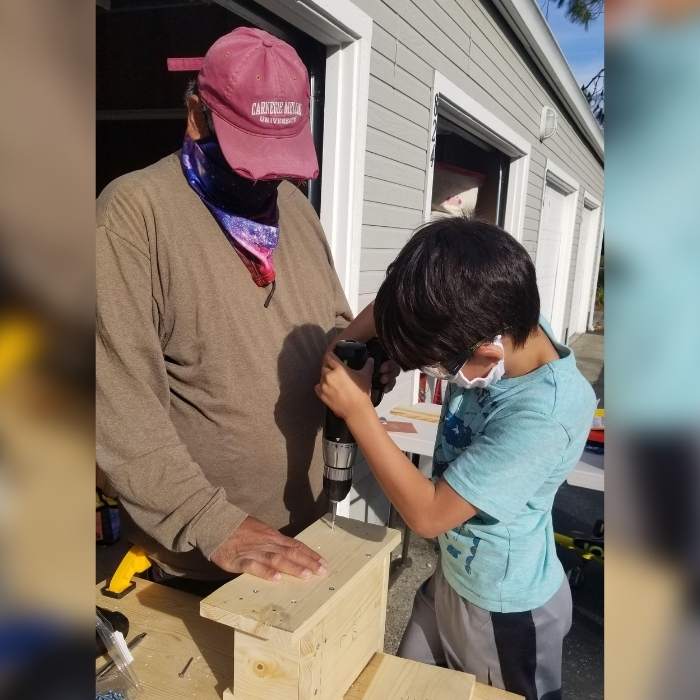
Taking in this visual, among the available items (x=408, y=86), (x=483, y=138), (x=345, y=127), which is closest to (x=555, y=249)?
(x=483, y=138)

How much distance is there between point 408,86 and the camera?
421 cm

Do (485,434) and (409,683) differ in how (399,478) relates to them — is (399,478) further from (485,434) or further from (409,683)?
(409,683)

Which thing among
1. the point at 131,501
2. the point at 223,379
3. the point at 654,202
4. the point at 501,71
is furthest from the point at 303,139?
the point at 501,71

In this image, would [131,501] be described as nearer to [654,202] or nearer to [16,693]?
[16,693]

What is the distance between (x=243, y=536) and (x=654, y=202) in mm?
1258

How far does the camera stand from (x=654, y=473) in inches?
14.2

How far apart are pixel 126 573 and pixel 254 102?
4.25ft

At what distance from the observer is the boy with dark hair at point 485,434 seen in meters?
1.45

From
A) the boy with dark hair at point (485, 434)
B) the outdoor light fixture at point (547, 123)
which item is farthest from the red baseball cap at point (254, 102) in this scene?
the outdoor light fixture at point (547, 123)

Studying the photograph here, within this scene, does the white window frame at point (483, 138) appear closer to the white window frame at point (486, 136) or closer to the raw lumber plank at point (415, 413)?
the white window frame at point (486, 136)

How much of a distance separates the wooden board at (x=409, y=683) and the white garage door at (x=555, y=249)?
871 cm

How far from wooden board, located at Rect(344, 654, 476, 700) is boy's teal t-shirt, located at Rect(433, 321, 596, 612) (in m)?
0.30

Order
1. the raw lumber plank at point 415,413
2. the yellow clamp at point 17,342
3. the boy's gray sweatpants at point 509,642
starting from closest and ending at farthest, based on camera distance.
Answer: the yellow clamp at point 17,342 < the boy's gray sweatpants at point 509,642 < the raw lumber plank at point 415,413

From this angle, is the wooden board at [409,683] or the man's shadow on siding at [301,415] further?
the man's shadow on siding at [301,415]
